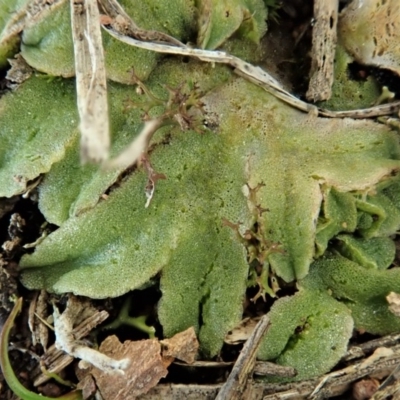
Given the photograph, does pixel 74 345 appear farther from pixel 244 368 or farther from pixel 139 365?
pixel 244 368

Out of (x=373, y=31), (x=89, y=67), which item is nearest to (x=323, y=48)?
(x=373, y=31)

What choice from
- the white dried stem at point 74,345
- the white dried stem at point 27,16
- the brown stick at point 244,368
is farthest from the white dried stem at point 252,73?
the white dried stem at point 74,345

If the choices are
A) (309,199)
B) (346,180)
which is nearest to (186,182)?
(309,199)

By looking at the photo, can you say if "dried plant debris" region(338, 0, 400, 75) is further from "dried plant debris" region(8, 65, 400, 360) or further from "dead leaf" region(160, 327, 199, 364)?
"dead leaf" region(160, 327, 199, 364)

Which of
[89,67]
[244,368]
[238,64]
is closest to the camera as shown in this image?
[89,67]

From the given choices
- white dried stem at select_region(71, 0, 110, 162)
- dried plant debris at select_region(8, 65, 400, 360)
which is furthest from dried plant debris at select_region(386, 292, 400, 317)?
white dried stem at select_region(71, 0, 110, 162)

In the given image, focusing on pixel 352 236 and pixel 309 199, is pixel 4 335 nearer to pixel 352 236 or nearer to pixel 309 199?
pixel 309 199

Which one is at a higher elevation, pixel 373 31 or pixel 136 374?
pixel 373 31
